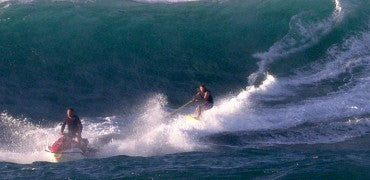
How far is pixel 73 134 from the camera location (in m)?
19.3

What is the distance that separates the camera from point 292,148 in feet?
63.6

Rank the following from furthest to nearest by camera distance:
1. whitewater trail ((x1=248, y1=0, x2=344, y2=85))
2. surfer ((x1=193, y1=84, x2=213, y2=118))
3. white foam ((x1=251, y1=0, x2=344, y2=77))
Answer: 1. white foam ((x1=251, y1=0, x2=344, y2=77))
2. whitewater trail ((x1=248, y1=0, x2=344, y2=85))
3. surfer ((x1=193, y1=84, x2=213, y2=118))

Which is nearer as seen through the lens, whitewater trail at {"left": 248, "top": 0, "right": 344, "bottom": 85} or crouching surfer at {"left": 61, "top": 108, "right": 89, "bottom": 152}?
crouching surfer at {"left": 61, "top": 108, "right": 89, "bottom": 152}

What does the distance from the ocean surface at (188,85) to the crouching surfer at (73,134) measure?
2.06ft

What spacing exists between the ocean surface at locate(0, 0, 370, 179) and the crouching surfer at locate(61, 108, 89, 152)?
2.06ft

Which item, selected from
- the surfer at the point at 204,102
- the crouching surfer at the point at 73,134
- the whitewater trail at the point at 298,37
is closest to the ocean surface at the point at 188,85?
the whitewater trail at the point at 298,37

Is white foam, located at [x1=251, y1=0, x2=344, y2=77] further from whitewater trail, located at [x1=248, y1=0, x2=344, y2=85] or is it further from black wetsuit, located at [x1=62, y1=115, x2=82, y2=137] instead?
black wetsuit, located at [x1=62, y1=115, x2=82, y2=137]

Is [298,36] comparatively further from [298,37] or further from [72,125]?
[72,125]

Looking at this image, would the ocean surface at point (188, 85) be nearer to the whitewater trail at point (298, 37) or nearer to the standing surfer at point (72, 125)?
the whitewater trail at point (298, 37)

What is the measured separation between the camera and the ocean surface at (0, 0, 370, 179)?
1698 centimetres

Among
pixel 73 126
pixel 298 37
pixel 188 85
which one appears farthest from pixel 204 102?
pixel 298 37

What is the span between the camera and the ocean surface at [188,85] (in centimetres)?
1698

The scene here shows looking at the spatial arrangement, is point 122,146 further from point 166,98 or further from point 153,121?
point 166,98

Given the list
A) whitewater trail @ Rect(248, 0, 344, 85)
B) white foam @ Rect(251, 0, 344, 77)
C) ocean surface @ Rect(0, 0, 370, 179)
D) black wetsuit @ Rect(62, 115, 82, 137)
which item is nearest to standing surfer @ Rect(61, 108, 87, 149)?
black wetsuit @ Rect(62, 115, 82, 137)
